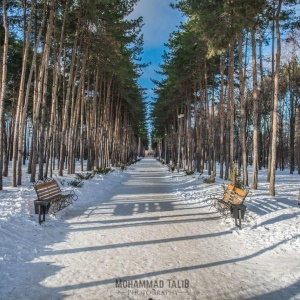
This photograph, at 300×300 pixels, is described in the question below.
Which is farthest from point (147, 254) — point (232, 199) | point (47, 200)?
point (232, 199)

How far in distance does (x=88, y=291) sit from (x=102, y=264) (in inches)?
38.7

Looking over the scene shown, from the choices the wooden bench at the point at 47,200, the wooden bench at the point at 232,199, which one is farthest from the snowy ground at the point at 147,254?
the wooden bench at the point at 232,199

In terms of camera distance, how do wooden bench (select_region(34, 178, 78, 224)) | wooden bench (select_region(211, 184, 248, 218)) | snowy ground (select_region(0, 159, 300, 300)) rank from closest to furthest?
snowy ground (select_region(0, 159, 300, 300))
wooden bench (select_region(34, 178, 78, 224))
wooden bench (select_region(211, 184, 248, 218))

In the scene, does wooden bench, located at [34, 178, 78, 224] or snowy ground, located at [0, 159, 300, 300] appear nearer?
snowy ground, located at [0, 159, 300, 300]

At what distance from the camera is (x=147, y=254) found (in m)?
5.46

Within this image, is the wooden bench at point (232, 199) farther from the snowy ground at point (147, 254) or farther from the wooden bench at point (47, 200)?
the wooden bench at point (47, 200)

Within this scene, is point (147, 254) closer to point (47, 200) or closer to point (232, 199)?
point (47, 200)

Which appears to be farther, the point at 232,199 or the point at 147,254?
the point at 232,199

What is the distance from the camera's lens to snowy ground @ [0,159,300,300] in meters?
4.04

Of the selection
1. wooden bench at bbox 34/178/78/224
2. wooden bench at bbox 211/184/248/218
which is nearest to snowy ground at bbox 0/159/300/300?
wooden bench at bbox 34/178/78/224

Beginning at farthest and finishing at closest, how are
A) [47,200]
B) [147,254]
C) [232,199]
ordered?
[232,199], [47,200], [147,254]

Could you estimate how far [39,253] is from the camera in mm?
5395

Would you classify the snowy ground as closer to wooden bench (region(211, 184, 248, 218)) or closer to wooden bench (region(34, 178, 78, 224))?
wooden bench (region(34, 178, 78, 224))

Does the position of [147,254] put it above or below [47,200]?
below
